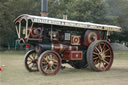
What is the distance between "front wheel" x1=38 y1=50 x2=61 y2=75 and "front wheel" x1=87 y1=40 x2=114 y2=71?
1.55m

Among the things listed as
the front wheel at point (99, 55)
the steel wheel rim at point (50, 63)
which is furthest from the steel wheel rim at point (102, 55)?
the steel wheel rim at point (50, 63)

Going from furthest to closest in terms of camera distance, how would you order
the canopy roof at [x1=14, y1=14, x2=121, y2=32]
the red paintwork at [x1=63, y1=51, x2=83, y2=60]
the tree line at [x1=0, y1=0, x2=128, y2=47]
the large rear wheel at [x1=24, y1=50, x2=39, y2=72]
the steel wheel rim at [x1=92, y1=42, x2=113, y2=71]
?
1. the tree line at [x1=0, y1=0, x2=128, y2=47]
2. the steel wheel rim at [x1=92, y1=42, x2=113, y2=71]
3. the large rear wheel at [x1=24, y1=50, x2=39, y2=72]
4. the red paintwork at [x1=63, y1=51, x2=83, y2=60]
5. the canopy roof at [x1=14, y1=14, x2=121, y2=32]

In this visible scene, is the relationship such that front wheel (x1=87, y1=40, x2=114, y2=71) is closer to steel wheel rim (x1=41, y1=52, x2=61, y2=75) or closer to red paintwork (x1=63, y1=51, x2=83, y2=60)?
red paintwork (x1=63, y1=51, x2=83, y2=60)

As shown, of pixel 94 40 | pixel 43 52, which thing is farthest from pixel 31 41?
pixel 94 40

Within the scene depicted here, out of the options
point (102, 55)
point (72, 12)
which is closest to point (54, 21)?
point (102, 55)

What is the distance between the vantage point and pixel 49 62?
868cm

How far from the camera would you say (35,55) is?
1009cm

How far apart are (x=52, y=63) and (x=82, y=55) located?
1875mm

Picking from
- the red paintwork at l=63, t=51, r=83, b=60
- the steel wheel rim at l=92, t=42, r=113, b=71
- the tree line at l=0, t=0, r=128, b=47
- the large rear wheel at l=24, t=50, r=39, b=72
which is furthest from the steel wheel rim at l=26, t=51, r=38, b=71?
the tree line at l=0, t=0, r=128, b=47

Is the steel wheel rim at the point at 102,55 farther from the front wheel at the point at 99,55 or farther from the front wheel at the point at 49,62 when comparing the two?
the front wheel at the point at 49,62

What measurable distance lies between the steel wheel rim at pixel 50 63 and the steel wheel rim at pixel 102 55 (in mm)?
1862

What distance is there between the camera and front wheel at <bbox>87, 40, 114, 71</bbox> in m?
9.58

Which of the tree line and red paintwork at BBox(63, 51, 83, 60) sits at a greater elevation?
the tree line

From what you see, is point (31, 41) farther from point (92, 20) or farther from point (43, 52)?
point (92, 20)
